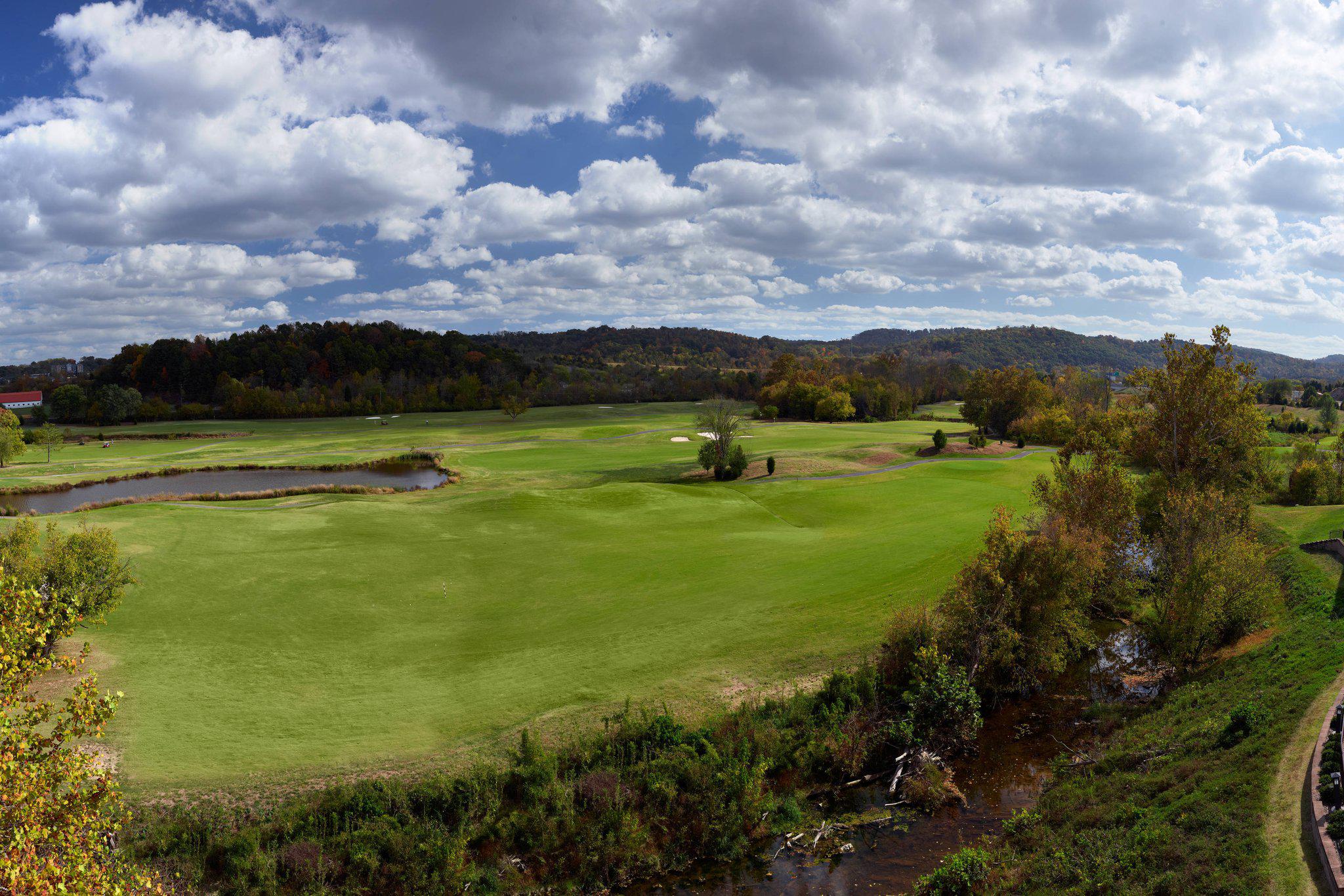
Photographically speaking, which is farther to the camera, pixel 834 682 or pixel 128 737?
pixel 834 682

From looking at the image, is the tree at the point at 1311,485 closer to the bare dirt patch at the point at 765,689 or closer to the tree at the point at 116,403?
the bare dirt patch at the point at 765,689

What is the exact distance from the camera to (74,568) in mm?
25047

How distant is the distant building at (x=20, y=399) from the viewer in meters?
137

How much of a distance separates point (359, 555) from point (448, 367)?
144486 mm

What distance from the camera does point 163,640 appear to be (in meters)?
25.7

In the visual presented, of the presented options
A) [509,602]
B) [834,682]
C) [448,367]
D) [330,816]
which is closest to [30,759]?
[330,816]

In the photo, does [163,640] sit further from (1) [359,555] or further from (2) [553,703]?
(2) [553,703]

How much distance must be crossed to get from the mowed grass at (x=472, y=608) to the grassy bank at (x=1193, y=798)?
8.75 meters

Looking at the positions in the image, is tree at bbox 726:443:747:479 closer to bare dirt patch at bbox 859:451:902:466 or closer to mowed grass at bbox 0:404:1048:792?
mowed grass at bbox 0:404:1048:792

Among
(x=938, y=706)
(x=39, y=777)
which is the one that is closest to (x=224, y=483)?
(x=938, y=706)

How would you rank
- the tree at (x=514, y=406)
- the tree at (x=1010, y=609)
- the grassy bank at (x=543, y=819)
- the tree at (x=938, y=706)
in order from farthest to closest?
the tree at (x=514, y=406), the tree at (x=1010, y=609), the tree at (x=938, y=706), the grassy bank at (x=543, y=819)

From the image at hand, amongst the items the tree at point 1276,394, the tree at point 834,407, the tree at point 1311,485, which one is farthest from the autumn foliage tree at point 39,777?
the tree at point 1276,394

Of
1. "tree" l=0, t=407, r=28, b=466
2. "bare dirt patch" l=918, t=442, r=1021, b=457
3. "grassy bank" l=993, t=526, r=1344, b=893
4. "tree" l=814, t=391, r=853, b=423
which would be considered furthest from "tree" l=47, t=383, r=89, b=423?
"grassy bank" l=993, t=526, r=1344, b=893

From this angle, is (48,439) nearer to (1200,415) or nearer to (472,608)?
(472,608)
